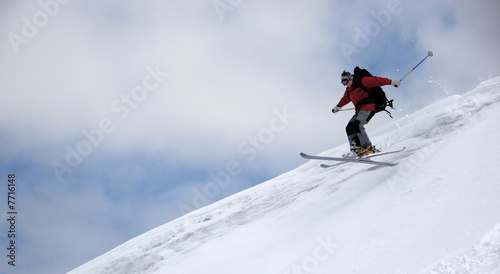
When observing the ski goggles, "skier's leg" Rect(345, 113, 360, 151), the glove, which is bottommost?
"skier's leg" Rect(345, 113, 360, 151)

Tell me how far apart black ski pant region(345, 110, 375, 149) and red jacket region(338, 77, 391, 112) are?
17 centimetres

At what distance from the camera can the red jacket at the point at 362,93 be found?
9.12m

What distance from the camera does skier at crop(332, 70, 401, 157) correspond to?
30.2 ft

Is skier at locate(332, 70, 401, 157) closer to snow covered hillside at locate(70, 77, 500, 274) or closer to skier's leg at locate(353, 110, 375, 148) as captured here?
skier's leg at locate(353, 110, 375, 148)

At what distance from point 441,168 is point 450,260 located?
3281 mm

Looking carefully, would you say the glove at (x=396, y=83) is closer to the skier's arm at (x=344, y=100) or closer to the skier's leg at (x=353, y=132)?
the skier's leg at (x=353, y=132)

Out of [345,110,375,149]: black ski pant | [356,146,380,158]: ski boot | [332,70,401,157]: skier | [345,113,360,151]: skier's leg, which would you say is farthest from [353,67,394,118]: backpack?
[356,146,380,158]: ski boot

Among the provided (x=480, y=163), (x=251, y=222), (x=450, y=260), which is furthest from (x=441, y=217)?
(x=251, y=222)

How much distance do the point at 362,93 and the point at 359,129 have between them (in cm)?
107

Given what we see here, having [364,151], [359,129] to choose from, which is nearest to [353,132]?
[359,129]

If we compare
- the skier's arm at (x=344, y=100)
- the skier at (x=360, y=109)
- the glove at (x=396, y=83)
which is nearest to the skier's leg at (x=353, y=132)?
the skier at (x=360, y=109)

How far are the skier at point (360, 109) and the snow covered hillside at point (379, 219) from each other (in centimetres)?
67

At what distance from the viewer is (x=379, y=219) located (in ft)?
20.2

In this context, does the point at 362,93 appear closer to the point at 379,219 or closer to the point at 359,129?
the point at 359,129
